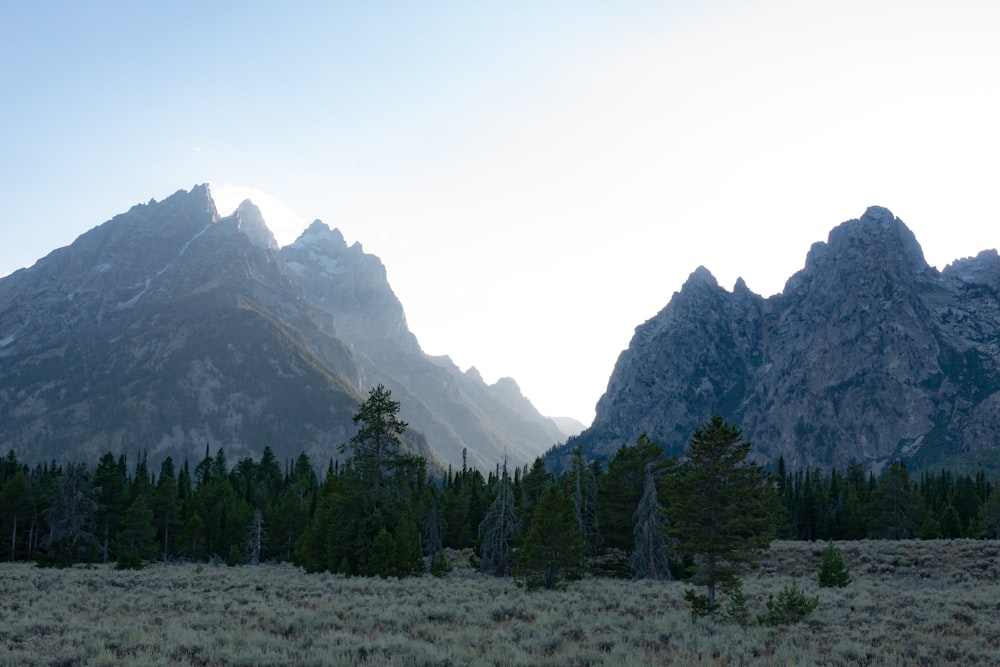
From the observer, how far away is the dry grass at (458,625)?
15969 millimetres

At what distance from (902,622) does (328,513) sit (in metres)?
35.8

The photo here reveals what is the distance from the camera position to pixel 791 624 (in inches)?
845

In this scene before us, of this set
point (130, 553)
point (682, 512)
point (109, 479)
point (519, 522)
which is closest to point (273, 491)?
point (109, 479)

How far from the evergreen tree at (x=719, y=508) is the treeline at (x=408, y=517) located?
15.7 inches

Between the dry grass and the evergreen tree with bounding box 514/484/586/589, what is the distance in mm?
1302

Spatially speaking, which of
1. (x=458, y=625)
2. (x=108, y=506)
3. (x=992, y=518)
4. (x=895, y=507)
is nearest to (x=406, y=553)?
(x=458, y=625)

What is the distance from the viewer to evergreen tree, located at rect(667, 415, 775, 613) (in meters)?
23.7

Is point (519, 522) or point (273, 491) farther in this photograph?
point (273, 491)

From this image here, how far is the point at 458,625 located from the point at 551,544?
514 inches

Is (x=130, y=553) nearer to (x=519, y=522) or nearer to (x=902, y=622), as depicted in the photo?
(x=519, y=522)

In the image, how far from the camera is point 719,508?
24.3 metres

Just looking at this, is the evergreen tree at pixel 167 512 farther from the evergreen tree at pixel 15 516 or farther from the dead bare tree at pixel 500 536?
the dead bare tree at pixel 500 536

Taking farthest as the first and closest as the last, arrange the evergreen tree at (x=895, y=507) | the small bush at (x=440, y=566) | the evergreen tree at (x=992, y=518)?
1. the evergreen tree at (x=895, y=507)
2. the evergreen tree at (x=992, y=518)
3. the small bush at (x=440, y=566)

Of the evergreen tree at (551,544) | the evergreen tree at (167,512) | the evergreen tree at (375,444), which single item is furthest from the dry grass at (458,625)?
the evergreen tree at (167,512)
